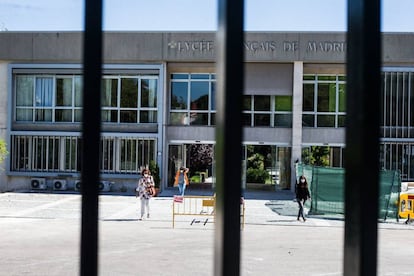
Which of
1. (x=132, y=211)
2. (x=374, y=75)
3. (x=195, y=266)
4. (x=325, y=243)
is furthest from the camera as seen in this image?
(x=132, y=211)

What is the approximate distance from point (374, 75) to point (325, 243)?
11760mm

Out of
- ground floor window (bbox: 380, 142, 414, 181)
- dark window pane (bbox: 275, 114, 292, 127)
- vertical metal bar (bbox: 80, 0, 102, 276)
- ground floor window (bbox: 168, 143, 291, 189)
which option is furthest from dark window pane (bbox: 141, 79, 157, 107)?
vertical metal bar (bbox: 80, 0, 102, 276)

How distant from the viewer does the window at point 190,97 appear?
92.1 ft

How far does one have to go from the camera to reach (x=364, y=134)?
105 cm

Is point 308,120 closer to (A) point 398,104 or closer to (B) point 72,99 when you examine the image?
(A) point 398,104

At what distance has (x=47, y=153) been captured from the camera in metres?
27.1

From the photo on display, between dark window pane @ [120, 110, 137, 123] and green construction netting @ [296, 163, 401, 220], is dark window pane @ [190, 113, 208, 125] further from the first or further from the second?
green construction netting @ [296, 163, 401, 220]

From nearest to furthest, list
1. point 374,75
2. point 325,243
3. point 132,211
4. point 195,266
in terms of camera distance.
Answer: point 374,75 < point 195,266 < point 325,243 < point 132,211

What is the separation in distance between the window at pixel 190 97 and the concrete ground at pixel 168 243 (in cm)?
891

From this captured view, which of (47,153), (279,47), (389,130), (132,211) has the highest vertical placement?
(279,47)

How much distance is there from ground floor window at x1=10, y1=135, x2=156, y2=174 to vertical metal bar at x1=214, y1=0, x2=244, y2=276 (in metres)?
25.8

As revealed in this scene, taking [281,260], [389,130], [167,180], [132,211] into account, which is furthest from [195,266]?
[389,130]

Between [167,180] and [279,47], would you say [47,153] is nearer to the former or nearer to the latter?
[167,180]

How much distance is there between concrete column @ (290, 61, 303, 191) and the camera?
26.5 metres
